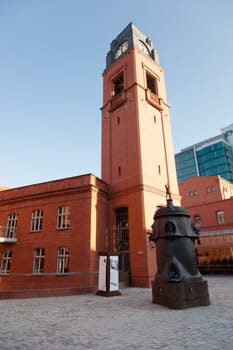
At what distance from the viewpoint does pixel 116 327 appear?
19.7 feet

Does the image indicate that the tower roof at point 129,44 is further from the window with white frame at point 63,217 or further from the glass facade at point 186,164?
the glass facade at point 186,164

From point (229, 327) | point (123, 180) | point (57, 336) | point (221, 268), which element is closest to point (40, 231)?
point (123, 180)

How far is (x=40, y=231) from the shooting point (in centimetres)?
1788

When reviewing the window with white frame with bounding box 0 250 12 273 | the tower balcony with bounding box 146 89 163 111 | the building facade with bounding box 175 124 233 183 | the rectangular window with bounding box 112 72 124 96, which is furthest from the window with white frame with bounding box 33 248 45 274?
the building facade with bounding box 175 124 233 183

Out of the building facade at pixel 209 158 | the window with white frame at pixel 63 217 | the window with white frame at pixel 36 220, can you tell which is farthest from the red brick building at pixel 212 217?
the building facade at pixel 209 158

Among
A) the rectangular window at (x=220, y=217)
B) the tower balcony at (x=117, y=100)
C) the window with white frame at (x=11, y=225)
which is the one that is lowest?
the window with white frame at (x=11, y=225)

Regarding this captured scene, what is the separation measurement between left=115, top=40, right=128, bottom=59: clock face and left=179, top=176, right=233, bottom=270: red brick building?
22.5m

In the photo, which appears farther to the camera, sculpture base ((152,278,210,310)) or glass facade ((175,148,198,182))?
glass facade ((175,148,198,182))

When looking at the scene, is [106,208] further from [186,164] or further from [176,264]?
[186,164]

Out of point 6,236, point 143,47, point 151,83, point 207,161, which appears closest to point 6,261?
point 6,236

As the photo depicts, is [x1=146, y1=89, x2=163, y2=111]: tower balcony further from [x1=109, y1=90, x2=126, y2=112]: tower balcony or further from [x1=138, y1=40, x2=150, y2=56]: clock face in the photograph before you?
[x1=138, y1=40, x2=150, y2=56]: clock face

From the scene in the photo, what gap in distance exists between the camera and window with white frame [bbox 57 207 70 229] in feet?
56.4

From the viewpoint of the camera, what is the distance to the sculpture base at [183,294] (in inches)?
322

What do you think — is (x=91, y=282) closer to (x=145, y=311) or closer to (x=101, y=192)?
(x=101, y=192)
